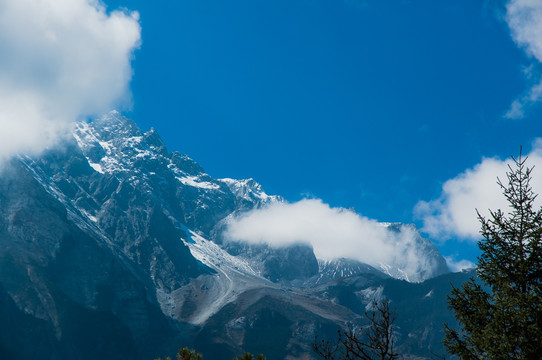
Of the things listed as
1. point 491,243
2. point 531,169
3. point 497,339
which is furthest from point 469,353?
point 531,169

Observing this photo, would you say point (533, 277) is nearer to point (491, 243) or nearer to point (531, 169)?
point (491, 243)

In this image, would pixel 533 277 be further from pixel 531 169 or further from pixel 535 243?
pixel 531 169

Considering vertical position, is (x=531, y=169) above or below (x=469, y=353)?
above

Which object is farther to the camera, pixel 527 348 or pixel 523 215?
pixel 523 215

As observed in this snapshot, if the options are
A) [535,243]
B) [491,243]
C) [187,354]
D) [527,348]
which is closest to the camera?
[527,348]

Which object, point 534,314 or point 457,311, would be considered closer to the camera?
point 534,314

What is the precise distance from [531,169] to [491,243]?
386 cm

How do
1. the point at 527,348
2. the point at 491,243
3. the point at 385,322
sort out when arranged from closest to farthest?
1. the point at 385,322
2. the point at 527,348
3. the point at 491,243

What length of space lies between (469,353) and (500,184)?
7.91 meters

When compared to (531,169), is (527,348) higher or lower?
lower

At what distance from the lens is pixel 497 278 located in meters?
19.6

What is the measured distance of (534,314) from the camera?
697 inches

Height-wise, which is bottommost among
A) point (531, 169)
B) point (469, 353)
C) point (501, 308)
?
point (469, 353)

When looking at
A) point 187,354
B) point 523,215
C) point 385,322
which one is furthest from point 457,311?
point 187,354
